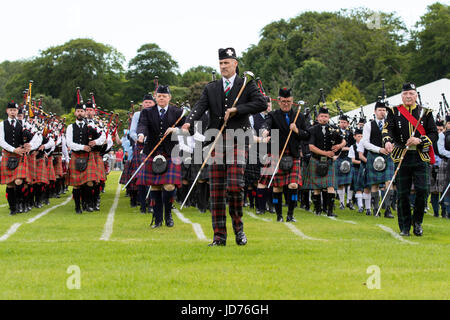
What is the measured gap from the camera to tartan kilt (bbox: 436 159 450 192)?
1270cm

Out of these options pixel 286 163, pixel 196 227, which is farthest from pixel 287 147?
pixel 196 227

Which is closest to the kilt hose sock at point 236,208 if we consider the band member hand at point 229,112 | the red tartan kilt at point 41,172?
the band member hand at point 229,112

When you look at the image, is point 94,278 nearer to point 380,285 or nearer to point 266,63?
point 380,285

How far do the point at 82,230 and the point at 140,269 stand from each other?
3.88 meters

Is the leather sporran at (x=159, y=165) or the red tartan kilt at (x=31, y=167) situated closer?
the leather sporran at (x=159, y=165)

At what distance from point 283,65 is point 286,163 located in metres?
60.5

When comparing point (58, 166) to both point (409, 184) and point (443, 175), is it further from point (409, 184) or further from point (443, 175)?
point (409, 184)

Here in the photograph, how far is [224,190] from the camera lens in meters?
7.23

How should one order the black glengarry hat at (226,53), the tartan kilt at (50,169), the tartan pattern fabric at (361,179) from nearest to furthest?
the black glengarry hat at (226,53), the tartan pattern fabric at (361,179), the tartan kilt at (50,169)

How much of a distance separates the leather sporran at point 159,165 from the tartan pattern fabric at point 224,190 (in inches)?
90.1

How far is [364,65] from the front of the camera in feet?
222

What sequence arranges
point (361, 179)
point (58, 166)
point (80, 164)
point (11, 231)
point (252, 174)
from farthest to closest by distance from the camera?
1. point (58, 166)
2. point (252, 174)
3. point (361, 179)
4. point (80, 164)
5. point (11, 231)

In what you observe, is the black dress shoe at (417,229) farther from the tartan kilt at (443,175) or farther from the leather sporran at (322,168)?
the tartan kilt at (443,175)

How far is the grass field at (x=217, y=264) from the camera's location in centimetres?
473
